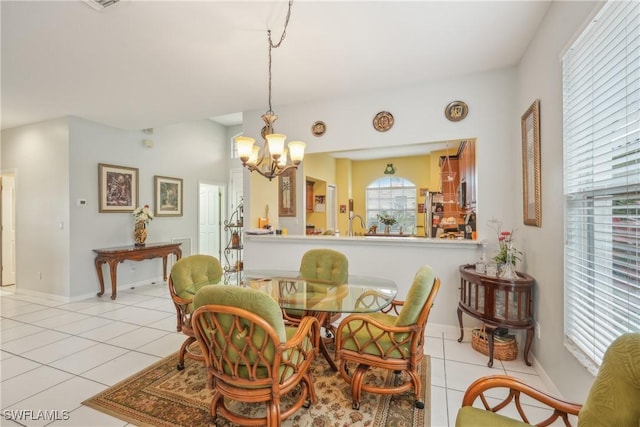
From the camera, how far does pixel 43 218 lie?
4684 mm

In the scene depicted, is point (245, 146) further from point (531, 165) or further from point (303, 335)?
point (531, 165)

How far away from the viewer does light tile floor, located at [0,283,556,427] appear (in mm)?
2031

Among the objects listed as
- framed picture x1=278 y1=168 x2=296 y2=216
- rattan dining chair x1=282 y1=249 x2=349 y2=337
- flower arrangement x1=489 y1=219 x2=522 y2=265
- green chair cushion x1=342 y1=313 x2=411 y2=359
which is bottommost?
green chair cushion x1=342 y1=313 x2=411 y2=359

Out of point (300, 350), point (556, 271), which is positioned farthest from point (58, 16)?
point (556, 271)

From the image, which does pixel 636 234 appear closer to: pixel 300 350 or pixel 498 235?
pixel 300 350

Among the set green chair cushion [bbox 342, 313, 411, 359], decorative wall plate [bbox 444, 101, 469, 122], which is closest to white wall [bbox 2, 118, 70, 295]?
green chair cushion [bbox 342, 313, 411, 359]

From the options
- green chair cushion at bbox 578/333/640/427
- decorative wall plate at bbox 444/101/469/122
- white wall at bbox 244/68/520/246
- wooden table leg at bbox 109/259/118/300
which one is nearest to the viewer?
green chair cushion at bbox 578/333/640/427

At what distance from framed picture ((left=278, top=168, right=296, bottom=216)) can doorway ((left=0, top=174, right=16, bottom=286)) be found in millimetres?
4781

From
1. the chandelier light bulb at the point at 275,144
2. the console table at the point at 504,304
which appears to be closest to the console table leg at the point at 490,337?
the console table at the point at 504,304

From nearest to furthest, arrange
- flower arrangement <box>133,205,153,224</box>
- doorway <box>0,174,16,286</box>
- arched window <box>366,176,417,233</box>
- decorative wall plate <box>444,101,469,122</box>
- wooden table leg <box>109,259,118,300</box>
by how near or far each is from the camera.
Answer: decorative wall plate <box>444,101,469,122</box> < wooden table leg <box>109,259,118,300</box> < flower arrangement <box>133,205,153,224</box> < doorway <box>0,174,16,286</box> < arched window <box>366,176,417,233</box>

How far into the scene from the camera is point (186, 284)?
2.48 m

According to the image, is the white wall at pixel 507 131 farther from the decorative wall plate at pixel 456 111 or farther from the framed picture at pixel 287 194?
the framed picture at pixel 287 194
